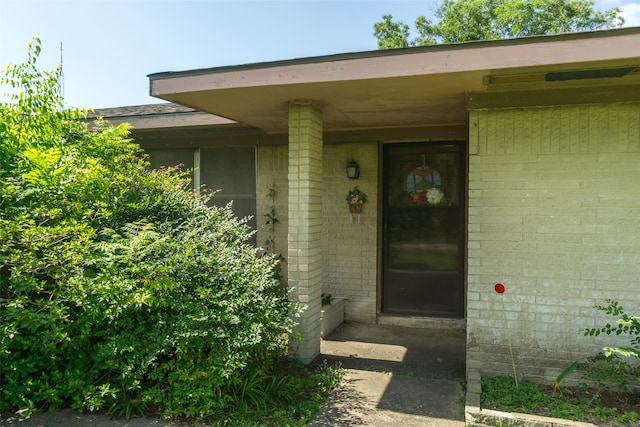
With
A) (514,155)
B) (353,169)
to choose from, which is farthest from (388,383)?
(353,169)

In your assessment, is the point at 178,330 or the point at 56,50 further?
the point at 56,50

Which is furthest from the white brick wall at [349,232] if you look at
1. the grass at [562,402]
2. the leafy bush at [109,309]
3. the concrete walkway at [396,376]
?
the grass at [562,402]

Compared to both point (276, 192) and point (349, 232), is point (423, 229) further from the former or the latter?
point (276, 192)

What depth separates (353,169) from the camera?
6109 mm

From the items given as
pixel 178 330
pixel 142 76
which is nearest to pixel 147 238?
pixel 178 330

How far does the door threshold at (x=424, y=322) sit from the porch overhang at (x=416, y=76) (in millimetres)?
2776

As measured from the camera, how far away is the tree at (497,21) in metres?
21.5

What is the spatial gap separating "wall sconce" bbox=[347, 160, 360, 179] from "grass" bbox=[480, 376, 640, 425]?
3192 mm

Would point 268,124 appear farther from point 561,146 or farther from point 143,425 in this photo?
point 143,425

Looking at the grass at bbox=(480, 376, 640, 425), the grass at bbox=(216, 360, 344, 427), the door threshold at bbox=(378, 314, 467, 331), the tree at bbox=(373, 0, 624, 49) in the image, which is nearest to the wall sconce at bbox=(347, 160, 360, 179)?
the door threshold at bbox=(378, 314, 467, 331)

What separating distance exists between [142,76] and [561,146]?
397cm

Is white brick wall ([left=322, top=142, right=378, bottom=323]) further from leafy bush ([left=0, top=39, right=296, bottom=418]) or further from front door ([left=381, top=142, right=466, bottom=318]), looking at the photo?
leafy bush ([left=0, top=39, right=296, bottom=418])

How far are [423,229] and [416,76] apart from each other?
9.73 ft

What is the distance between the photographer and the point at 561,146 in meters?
3.85
